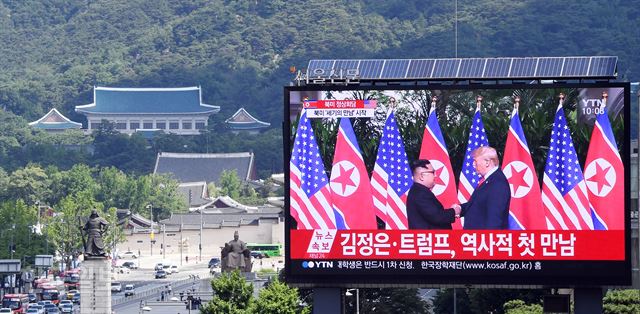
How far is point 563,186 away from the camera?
196 feet

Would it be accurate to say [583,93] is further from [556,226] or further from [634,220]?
[634,220]

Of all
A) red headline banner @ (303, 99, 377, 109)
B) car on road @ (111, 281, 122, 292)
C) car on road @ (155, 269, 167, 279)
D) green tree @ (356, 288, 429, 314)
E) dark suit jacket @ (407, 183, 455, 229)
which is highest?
red headline banner @ (303, 99, 377, 109)

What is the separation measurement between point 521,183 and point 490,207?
102cm

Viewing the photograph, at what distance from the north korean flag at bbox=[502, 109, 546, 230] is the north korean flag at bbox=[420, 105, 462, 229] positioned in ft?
4.70

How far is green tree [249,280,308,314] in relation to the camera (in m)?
76.7

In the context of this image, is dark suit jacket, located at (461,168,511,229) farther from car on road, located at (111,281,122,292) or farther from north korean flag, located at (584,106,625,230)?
car on road, located at (111,281,122,292)

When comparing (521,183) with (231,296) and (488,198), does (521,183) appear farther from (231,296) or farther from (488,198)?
(231,296)

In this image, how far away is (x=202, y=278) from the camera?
5861 inches

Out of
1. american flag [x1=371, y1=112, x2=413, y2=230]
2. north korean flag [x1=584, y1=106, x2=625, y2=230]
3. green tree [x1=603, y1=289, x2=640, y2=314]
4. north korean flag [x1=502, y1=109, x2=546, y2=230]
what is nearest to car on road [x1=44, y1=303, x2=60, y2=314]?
green tree [x1=603, y1=289, x2=640, y2=314]

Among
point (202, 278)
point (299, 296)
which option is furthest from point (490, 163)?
point (202, 278)

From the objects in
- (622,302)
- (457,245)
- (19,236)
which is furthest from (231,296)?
(19,236)

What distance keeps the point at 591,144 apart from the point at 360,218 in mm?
6310

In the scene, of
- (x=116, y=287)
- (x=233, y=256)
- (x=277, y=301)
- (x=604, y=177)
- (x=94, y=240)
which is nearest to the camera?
(x=604, y=177)

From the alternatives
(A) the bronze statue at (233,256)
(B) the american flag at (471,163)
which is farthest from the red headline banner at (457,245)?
(A) the bronze statue at (233,256)
